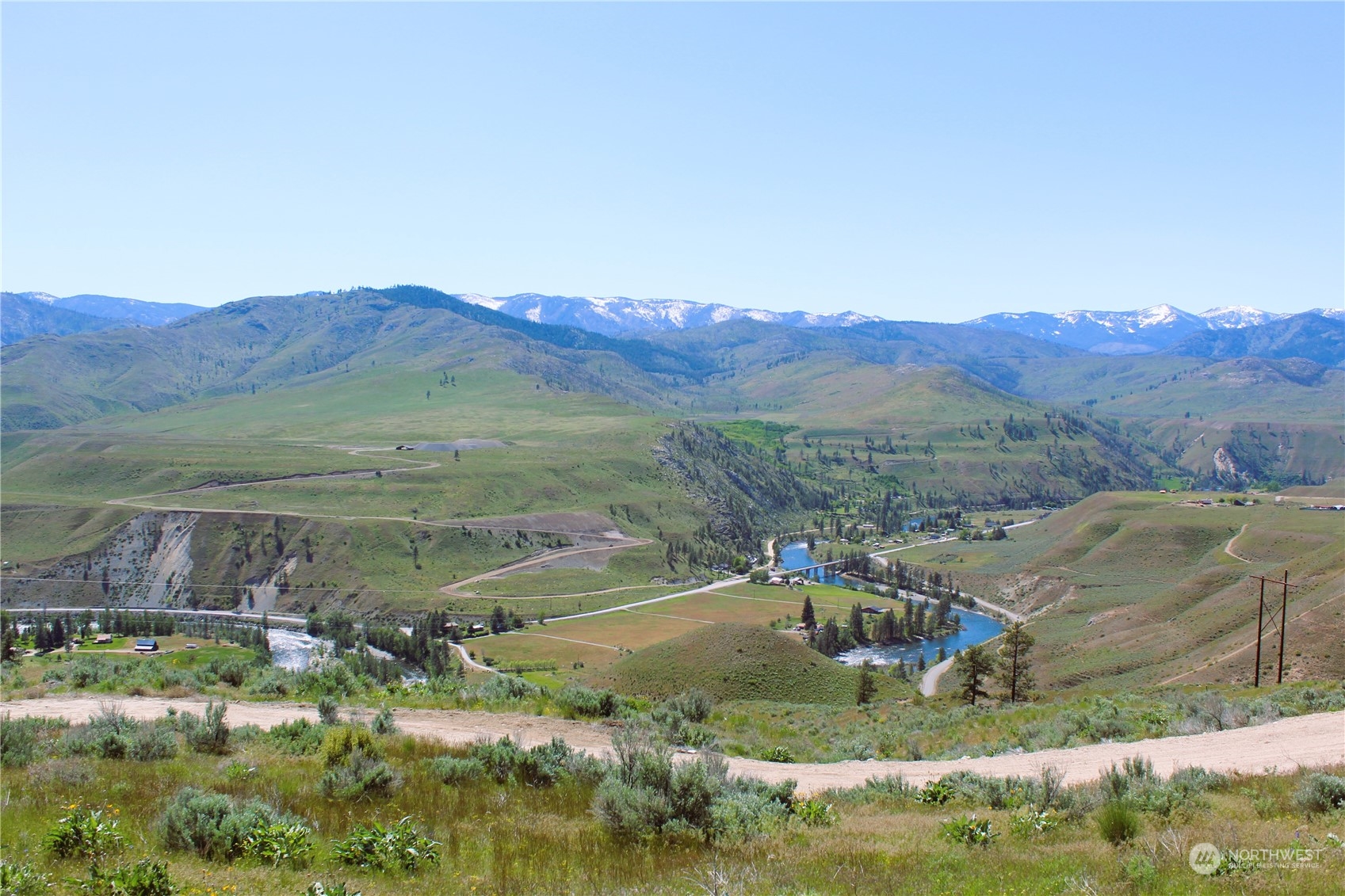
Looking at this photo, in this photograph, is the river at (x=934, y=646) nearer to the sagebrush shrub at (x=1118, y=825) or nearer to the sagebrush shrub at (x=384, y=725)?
the sagebrush shrub at (x=384, y=725)

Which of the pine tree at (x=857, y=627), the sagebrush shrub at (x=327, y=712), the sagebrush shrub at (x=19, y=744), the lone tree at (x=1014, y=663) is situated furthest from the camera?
the pine tree at (x=857, y=627)

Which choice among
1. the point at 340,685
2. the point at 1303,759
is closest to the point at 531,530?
the point at 340,685

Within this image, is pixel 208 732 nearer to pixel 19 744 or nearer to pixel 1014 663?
pixel 19 744

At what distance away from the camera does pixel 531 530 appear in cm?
17450

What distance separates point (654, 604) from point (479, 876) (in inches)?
5154

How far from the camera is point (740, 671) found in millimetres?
60000

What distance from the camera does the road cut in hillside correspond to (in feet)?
60.8

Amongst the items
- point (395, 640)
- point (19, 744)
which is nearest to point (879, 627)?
point (395, 640)

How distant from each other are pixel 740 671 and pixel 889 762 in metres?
39.2

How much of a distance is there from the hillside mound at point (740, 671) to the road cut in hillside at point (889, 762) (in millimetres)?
35363

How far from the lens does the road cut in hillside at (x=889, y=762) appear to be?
60.8ft

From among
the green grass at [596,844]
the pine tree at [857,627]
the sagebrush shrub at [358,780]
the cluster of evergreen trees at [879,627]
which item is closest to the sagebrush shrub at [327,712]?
the green grass at [596,844]

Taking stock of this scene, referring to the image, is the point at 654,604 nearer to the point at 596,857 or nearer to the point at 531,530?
the point at 531,530

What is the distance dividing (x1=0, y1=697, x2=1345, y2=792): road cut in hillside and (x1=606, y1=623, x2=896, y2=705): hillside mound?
35363 millimetres
